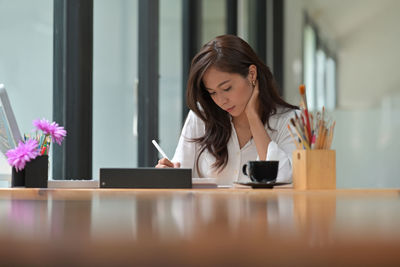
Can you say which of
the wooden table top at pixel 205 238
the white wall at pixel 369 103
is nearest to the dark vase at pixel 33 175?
the wooden table top at pixel 205 238

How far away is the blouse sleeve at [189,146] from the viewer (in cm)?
243

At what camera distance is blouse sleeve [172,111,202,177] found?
7.98 ft

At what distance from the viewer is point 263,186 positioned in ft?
4.46

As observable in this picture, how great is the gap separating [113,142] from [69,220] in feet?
8.98

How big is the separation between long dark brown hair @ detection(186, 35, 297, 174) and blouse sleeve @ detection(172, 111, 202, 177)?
4 centimetres

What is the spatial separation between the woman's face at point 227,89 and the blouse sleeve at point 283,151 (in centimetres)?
19

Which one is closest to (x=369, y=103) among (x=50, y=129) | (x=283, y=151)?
(x=283, y=151)

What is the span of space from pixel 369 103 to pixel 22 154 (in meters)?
4.02

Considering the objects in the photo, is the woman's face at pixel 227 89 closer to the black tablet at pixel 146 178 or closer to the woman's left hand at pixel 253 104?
the woman's left hand at pixel 253 104

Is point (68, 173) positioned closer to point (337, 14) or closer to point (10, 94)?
point (10, 94)

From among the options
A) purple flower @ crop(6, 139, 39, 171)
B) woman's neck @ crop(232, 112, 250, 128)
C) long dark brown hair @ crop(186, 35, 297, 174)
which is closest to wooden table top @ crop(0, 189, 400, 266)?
purple flower @ crop(6, 139, 39, 171)

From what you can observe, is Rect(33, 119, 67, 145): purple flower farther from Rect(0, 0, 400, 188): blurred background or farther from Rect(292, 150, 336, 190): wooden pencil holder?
Rect(292, 150, 336, 190): wooden pencil holder

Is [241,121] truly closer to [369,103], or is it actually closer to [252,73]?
[252,73]

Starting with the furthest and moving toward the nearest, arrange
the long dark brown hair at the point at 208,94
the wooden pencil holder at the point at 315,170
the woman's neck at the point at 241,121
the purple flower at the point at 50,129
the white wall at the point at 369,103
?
the white wall at the point at 369,103
the woman's neck at the point at 241,121
the long dark brown hair at the point at 208,94
the purple flower at the point at 50,129
the wooden pencil holder at the point at 315,170
